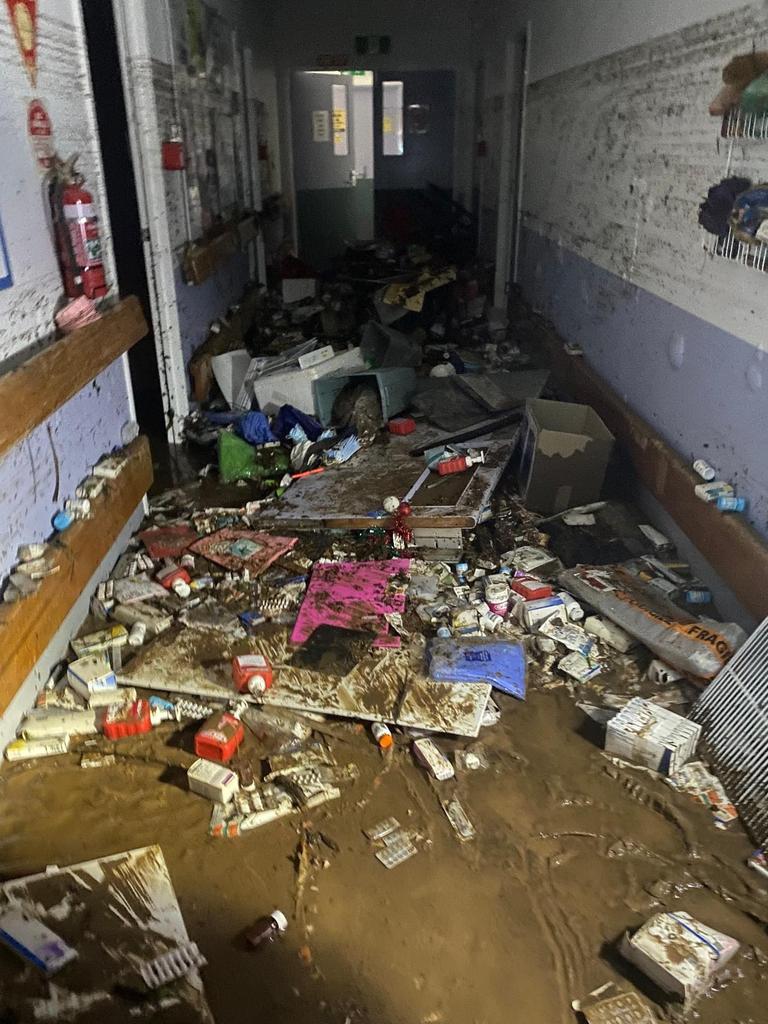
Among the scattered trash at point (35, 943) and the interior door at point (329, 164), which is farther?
the interior door at point (329, 164)

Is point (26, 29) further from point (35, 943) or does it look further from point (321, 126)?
point (321, 126)

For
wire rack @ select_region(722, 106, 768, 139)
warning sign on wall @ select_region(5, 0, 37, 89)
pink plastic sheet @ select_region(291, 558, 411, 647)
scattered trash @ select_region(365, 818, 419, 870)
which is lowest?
scattered trash @ select_region(365, 818, 419, 870)

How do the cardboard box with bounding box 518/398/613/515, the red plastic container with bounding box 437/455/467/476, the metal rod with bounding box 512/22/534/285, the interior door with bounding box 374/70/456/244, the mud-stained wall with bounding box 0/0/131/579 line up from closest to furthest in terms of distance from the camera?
the mud-stained wall with bounding box 0/0/131/579
the cardboard box with bounding box 518/398/613/515
the red plastic container with bounding box 437/455/467/476
the metal rod with bounding box 512/22/534/285
the interior door with bounding box 374/70/456/244

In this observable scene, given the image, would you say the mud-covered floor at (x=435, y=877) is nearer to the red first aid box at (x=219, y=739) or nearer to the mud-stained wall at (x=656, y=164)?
the red first aid box at (x=219, y=739)

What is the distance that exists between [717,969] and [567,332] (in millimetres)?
3795

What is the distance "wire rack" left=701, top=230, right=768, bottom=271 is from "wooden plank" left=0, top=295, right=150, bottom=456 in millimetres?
2219

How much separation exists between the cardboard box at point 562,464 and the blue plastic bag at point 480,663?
1.07 meters

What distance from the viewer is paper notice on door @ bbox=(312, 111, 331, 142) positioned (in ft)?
27.3

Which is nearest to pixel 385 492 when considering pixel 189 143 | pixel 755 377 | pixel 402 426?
pixel 402 426

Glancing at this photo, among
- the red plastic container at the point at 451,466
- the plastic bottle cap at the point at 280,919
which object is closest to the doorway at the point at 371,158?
the red plastic container at the point at 451,466

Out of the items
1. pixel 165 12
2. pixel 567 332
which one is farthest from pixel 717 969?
pixel 165 12

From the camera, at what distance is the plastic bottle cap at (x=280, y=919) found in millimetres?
1706

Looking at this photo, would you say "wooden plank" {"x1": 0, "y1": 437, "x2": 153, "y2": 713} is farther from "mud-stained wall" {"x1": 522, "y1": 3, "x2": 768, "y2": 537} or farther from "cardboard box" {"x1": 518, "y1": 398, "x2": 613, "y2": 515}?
"mud-stained wall" {"x1": 522, "y1": 3, "x2": 768, "y2": 537}

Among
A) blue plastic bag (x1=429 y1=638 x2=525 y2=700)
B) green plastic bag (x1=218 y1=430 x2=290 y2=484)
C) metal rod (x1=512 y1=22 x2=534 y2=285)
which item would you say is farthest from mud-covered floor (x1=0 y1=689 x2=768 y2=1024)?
metal rod (x1=512 y1=22 x2=534 y2=285)
